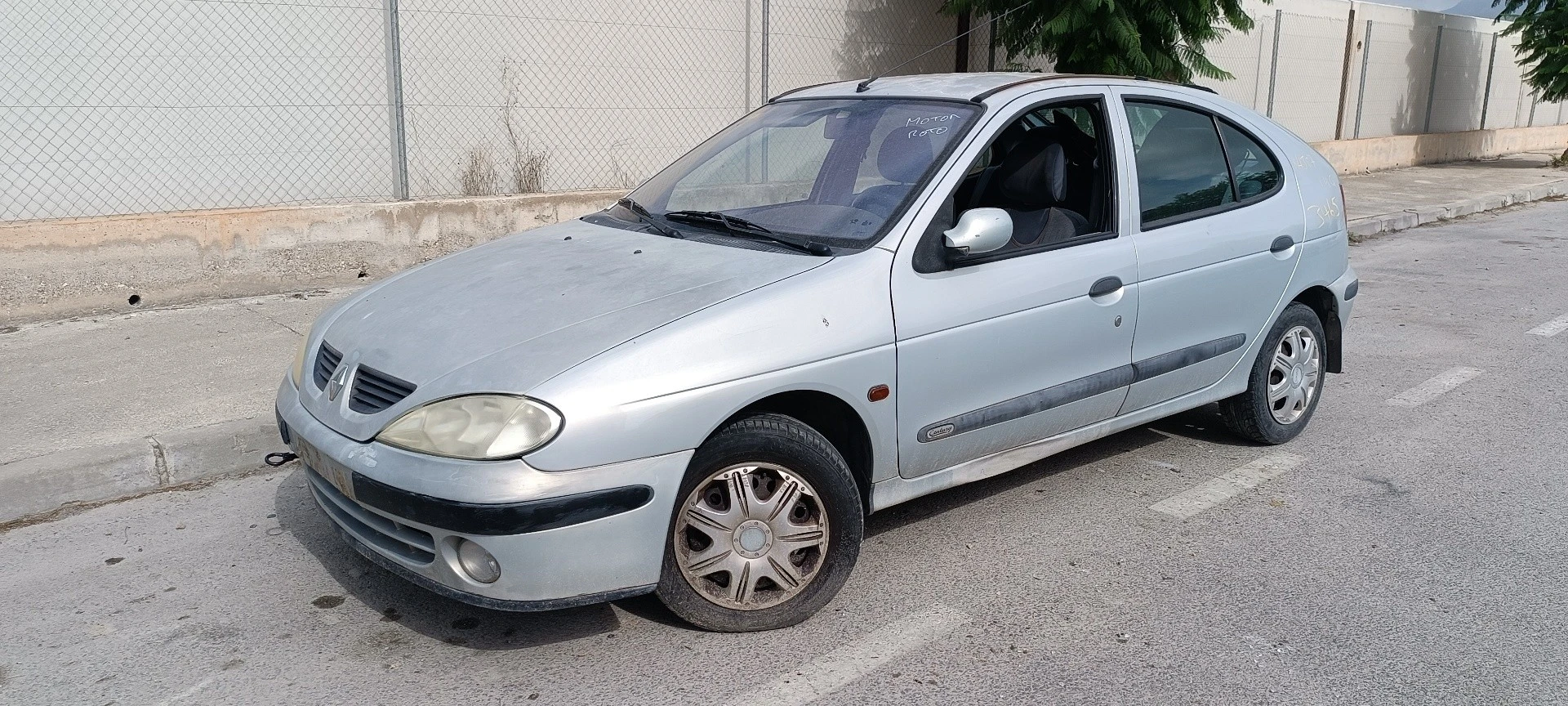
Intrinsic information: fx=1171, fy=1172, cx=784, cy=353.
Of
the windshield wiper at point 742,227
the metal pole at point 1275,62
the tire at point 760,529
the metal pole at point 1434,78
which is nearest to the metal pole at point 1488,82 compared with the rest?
the metal pole at point 1434,78

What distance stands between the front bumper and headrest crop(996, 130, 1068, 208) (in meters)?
1.75

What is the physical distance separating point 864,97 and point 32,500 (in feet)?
11.7

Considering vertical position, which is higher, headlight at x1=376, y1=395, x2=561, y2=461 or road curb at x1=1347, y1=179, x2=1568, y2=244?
headlight at x1=376, y1=395, x2=561, y2=461

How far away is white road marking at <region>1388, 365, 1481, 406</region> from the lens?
5.98m

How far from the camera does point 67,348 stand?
20.6ft

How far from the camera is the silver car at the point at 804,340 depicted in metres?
3.08

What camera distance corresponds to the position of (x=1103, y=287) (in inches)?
163

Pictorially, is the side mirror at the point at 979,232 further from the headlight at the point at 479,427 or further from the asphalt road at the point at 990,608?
the headlight at the point at 479,427

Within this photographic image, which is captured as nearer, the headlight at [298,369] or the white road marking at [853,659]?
the white road marking at [853,659]

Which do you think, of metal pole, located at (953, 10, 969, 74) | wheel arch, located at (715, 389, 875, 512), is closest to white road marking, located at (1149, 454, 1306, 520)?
wheel arch, located at (715, 389, 875, 512)

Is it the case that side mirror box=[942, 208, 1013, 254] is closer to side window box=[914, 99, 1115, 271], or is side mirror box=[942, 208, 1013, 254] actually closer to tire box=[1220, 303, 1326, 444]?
side window box=[914, 99, 1115, 271]

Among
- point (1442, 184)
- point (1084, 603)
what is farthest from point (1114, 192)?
point (1442, 184)

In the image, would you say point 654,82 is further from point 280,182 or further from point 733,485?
point 733,485

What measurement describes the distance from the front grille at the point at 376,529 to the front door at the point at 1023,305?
146cm
